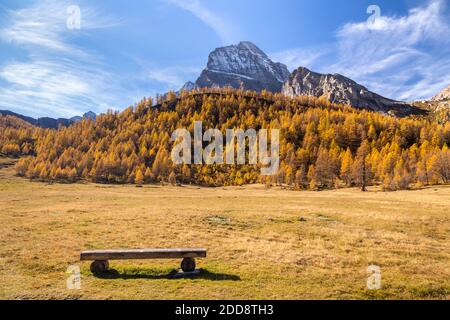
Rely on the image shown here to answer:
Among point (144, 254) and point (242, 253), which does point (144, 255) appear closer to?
point (144, 254)

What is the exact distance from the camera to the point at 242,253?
22.8 metres

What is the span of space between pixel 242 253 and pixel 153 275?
698 cm

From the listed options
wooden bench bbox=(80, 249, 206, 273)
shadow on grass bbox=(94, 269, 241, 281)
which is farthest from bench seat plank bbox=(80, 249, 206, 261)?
shadow on grass bbox=(94, 269, 241, 281)

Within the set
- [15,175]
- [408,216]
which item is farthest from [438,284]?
[15,175]

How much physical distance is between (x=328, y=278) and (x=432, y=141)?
19742 centimetres

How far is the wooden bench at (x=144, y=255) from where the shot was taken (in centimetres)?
1867

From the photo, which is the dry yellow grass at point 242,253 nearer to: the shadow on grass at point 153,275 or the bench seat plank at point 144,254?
the shadow on grass at point 153,275

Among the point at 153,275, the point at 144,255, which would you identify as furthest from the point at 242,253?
the point at 144,255

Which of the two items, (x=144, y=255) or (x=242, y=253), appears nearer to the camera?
(x=144, y=255)

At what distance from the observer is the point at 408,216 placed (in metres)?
36.8

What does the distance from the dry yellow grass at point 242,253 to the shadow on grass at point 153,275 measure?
0.19ft

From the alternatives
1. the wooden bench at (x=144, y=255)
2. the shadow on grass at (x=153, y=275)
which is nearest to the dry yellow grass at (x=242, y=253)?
the shadow on grass at (x=153, y=275)

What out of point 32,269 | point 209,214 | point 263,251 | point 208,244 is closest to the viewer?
point 32,269
